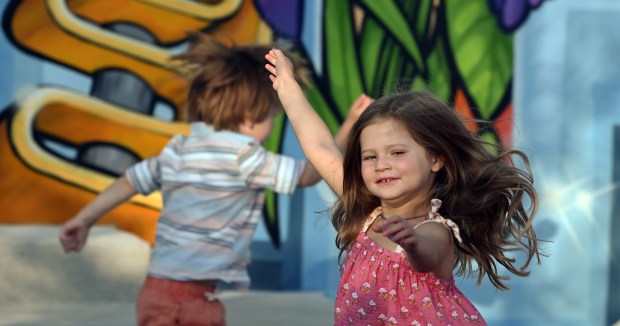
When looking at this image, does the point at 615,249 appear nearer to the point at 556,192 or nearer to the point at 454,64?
the point at 556,192

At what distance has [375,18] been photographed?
7598 mm

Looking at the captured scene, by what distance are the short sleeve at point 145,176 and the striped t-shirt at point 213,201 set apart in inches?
2.5

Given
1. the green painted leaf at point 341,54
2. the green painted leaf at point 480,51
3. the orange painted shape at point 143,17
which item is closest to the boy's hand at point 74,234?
the orange painted shape at point 143,17

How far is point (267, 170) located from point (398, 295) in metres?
1.40

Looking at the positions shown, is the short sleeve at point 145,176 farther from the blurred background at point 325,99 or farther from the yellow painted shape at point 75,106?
the yellow painted shape at point 75,106

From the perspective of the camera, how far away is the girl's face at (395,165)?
2.93m

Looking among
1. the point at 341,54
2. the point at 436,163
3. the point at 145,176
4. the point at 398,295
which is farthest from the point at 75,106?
the point at 398,295

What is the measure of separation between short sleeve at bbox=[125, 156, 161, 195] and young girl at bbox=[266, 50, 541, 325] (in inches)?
49.2

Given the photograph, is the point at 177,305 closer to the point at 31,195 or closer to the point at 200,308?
the point at 200,308

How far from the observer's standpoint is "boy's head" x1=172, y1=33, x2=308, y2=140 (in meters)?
4.34

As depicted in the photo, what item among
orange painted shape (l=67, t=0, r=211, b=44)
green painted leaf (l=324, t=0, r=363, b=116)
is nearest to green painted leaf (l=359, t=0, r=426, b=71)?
green painted leaf (l=324, t=0, r=363, b=116)

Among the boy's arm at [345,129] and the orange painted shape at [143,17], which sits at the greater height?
the orange painted shape at [143,17]

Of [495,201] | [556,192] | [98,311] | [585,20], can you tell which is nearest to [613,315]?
[556,192]

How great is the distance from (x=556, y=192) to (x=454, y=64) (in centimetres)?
111
